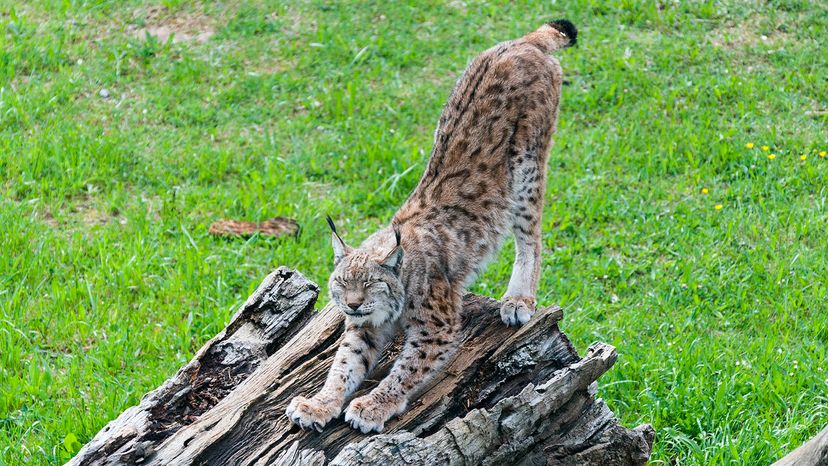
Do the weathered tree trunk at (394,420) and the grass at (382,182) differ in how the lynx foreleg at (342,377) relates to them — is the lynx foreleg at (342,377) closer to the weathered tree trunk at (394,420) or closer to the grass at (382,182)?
the weathered tree trunk at (394,420)

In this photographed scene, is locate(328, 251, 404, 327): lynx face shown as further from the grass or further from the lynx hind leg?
the grass

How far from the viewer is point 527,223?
6707 millimetres

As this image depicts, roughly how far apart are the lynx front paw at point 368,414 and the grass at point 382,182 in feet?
6.25

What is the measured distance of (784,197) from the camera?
8.75 meters

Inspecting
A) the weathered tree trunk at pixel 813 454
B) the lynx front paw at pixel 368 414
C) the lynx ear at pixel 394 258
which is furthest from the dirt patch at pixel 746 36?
the weathered tree trunk at pixel 813 454

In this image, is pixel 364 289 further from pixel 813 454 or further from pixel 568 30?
pixel 568 30

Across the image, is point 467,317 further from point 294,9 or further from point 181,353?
point 294,9

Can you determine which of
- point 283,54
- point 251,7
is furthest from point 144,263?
point 251,7

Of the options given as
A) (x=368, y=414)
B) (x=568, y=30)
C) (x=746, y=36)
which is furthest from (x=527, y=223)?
(x=746, y=36)

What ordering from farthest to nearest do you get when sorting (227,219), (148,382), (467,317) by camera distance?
1. (227,219)
2. (148,382)
3. (467,317)

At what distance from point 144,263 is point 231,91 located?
296 centimetres

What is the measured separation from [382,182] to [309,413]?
14.0 ft

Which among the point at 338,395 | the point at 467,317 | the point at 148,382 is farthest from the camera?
the point at 148,382

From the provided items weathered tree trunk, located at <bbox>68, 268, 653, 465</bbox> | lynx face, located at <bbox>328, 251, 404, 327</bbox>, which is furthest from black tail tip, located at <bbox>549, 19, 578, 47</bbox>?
lynx face, located at <bbox>328, 251, 404, 327</bbox>
